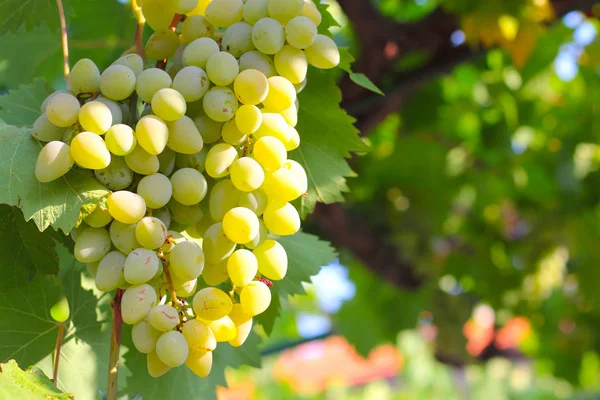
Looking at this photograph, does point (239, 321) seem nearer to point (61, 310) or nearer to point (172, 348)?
point (172, 348)

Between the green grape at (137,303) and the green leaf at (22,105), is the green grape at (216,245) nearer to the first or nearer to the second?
the green grape at (137,303)

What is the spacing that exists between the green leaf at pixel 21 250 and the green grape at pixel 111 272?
0.24ft

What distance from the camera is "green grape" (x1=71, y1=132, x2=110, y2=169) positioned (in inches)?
13.3

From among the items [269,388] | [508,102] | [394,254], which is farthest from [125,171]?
[269,388]

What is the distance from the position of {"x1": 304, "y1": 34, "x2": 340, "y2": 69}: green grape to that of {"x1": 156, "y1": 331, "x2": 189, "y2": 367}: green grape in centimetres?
19

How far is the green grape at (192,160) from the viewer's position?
1.24 feet

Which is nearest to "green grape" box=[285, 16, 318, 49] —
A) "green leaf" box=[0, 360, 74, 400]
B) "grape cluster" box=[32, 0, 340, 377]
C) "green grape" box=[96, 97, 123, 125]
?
"grape cluster" box=[32, 0, 340, 377]

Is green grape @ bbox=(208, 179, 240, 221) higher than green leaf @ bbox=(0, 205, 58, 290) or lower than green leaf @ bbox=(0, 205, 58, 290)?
higher

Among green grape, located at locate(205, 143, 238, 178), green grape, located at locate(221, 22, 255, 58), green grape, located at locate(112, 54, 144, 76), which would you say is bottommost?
green grape, located at locate(205, 143, 238, 178)

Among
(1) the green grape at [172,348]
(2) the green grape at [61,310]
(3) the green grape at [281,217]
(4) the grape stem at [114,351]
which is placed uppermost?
(3) the green grape at [281,217]

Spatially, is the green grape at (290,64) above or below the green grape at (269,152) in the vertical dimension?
above

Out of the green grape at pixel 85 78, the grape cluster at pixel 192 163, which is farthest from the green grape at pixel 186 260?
the green grape at pixel 85 78

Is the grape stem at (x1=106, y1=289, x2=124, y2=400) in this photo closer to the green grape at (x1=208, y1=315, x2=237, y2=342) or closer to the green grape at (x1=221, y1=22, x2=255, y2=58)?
the green grape at (x1=208, y1=315, x2=237, y2=342)

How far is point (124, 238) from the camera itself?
35 centimetres
